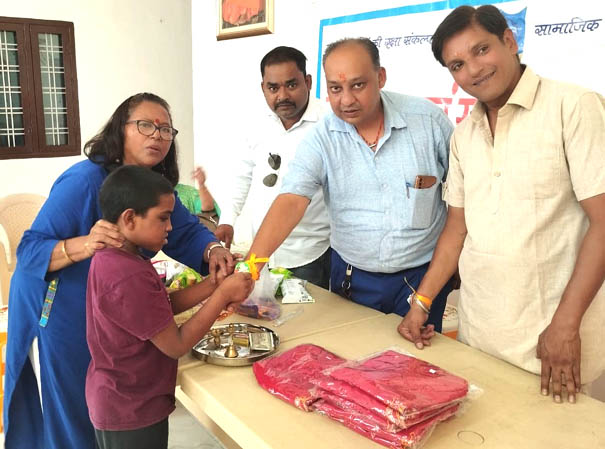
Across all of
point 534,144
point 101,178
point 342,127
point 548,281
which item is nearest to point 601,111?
point 534,144

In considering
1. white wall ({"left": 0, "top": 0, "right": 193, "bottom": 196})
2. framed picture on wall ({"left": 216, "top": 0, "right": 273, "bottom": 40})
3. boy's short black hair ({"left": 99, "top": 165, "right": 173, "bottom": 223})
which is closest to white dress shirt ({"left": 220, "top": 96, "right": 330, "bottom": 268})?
boy's short black hair ({"left": 99, "top": 165, "right": 173, "bottom": 223})

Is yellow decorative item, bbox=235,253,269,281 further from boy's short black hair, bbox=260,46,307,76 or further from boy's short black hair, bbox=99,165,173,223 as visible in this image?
boy's short black hair, bbox=260,46,307,76

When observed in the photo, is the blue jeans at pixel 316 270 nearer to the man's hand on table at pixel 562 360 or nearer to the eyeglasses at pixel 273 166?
the eyeglasses at pixel 273 166

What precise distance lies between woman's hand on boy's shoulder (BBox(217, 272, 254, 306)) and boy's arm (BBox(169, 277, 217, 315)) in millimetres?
225

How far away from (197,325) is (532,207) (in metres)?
0.93

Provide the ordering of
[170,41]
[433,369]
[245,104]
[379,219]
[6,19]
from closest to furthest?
[433,369]
[379,219]
[245,104]
[6,19]
[170,41]

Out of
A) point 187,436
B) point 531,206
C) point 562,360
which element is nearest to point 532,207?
point 531,206

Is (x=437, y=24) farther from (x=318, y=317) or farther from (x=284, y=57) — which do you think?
(x=318, y=317)

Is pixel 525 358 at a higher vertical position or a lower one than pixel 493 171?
lower

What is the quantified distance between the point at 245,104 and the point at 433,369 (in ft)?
12.0

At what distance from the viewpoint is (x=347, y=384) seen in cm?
121

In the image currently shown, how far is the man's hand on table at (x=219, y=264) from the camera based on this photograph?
174 cm

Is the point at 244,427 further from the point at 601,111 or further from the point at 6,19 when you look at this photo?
the point at 6,19

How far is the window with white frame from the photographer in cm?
590
